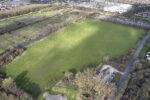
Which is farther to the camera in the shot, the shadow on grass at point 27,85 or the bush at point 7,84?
the shadow on grass at point 27,85

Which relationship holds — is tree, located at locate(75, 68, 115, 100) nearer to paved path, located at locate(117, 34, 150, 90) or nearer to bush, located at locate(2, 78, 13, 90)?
paved path, located at locate(117, 34, 150, 90)

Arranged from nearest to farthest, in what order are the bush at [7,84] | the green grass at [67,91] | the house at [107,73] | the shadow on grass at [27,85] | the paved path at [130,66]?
1. the green grass at [67,91]
2. the bush at [7,84]
3. the shadow on grass at [27,85]
4. the paved path at [130,66]
5. the house at [107,73]

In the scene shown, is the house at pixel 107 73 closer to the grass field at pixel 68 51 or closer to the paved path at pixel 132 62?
the paved path at pixel 132 62

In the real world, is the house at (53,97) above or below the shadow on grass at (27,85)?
below

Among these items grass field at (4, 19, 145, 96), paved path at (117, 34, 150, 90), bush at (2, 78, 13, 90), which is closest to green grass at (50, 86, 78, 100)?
grass field at (4, 19, 145, 96)

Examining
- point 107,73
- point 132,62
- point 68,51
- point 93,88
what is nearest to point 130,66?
point 132,62

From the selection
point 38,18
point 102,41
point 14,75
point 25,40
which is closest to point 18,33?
point 25,40

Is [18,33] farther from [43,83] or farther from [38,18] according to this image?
[43,83]

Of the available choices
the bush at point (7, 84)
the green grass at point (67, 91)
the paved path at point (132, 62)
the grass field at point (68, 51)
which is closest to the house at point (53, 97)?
the green grass at point (67, 91)
